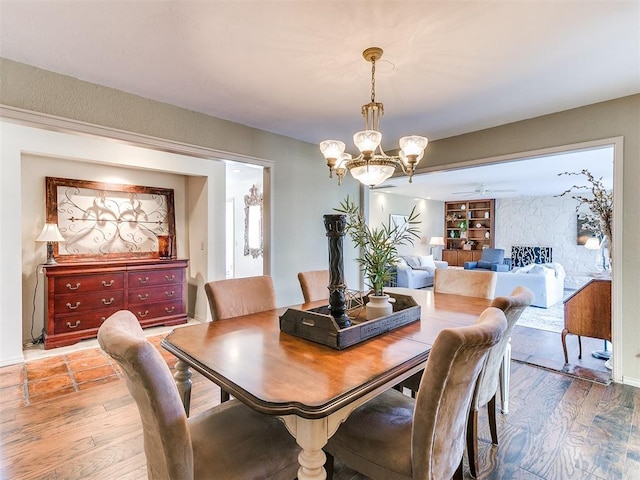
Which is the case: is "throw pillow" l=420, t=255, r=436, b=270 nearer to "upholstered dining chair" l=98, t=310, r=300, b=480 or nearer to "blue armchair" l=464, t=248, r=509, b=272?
"blue armchair" l=464, t=248, r=509, b=272

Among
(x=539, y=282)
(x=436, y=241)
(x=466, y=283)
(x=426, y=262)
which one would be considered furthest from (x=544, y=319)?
(x=436, y=241)

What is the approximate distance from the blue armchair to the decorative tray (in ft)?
22.7

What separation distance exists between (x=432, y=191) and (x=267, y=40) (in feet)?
24.0

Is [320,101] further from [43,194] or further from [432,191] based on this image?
[432,191]

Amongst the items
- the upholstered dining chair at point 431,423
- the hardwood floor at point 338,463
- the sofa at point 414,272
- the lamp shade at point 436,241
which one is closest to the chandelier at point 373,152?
the upholstered dining chair at point 431,423

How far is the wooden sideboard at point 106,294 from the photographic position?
3497 mm

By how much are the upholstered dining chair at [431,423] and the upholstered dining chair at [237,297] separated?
98 centimetres

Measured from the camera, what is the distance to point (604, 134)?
276 cm

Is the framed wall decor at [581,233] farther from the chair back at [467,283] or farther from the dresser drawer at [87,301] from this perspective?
the dresser drawer at [87,301]

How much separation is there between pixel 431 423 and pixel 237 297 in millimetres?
1393

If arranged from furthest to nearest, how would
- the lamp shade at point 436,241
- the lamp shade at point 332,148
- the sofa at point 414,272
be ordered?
the lamp shade at point 436,241 → the sofa at point 414,272 → the lamp shade at point 332,148

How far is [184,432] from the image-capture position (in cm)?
101

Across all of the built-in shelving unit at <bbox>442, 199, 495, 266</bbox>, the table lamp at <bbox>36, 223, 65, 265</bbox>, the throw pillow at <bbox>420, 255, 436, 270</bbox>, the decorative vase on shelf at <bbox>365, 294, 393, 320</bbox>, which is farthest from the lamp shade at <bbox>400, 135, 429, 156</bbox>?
the built-in shelving unit at <bbox>442, 199, 495, 266</bbox>

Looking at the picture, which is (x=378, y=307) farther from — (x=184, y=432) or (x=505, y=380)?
(x=505, y=380)
